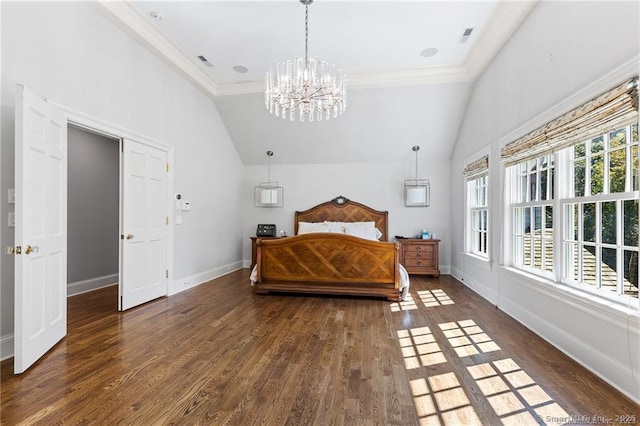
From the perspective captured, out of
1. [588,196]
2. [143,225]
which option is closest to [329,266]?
[143,225]

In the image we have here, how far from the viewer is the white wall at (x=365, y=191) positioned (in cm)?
618

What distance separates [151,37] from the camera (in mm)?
3609

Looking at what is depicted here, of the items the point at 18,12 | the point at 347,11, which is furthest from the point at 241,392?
the point at 347,11

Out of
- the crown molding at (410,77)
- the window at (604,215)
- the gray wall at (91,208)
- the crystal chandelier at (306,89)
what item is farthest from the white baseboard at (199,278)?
the window at (604,215)

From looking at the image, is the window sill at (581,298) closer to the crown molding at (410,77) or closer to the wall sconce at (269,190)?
the crown molding at (410,77)

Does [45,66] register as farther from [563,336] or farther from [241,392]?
[563,336]

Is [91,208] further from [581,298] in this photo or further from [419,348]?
[581,298]

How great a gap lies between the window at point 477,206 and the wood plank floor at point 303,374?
158 cm

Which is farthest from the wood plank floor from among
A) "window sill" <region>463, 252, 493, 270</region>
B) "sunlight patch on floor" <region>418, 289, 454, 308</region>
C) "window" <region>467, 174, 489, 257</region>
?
"window" <region>467, 174, 489, 257</region>

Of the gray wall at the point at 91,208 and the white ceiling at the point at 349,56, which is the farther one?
the gray wall at the point at 91,208

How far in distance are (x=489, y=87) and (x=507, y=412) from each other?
3905 millimetres

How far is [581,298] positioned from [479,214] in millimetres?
2731

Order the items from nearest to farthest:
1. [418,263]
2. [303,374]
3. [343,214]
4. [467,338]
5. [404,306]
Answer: [303,374] → [467,338] → [404,306] → [418,263] → [343,214]

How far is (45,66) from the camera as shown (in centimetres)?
264
